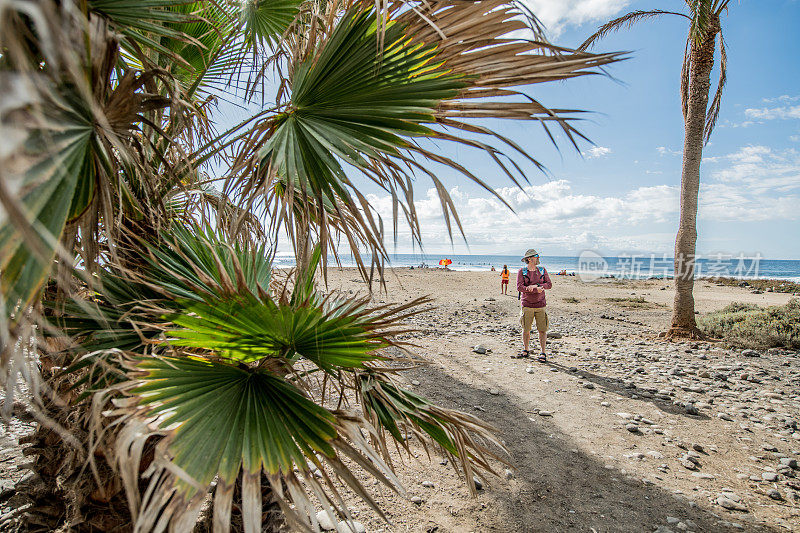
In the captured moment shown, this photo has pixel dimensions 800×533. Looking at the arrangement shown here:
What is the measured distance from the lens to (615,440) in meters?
3.64

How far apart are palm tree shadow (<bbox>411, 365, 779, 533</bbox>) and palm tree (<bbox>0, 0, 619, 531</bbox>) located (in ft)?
4.11

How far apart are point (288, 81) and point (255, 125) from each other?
0.49m

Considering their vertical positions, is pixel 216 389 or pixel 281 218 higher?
pixel 281 218

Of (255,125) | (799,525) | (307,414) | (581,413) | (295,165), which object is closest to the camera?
(307,414)

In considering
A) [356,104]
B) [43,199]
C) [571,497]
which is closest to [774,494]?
[571,497]

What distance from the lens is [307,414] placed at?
135cm

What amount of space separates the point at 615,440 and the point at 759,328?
6117mm

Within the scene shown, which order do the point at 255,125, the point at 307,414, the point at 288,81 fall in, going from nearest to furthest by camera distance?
1. the point at 307,414
2. the point at 255,125
3. the point at 288,81

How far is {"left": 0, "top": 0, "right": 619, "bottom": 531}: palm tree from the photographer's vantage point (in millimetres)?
998

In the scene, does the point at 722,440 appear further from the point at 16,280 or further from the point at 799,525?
A: the point at 16,280

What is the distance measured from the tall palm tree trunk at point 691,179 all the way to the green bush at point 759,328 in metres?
0.61

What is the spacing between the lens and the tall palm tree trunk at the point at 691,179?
25.1ft

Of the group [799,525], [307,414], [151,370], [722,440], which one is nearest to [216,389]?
[151,370]

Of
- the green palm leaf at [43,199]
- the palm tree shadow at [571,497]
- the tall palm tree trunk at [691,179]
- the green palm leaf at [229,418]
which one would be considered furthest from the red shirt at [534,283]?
the green palm leaf at [43,199]
